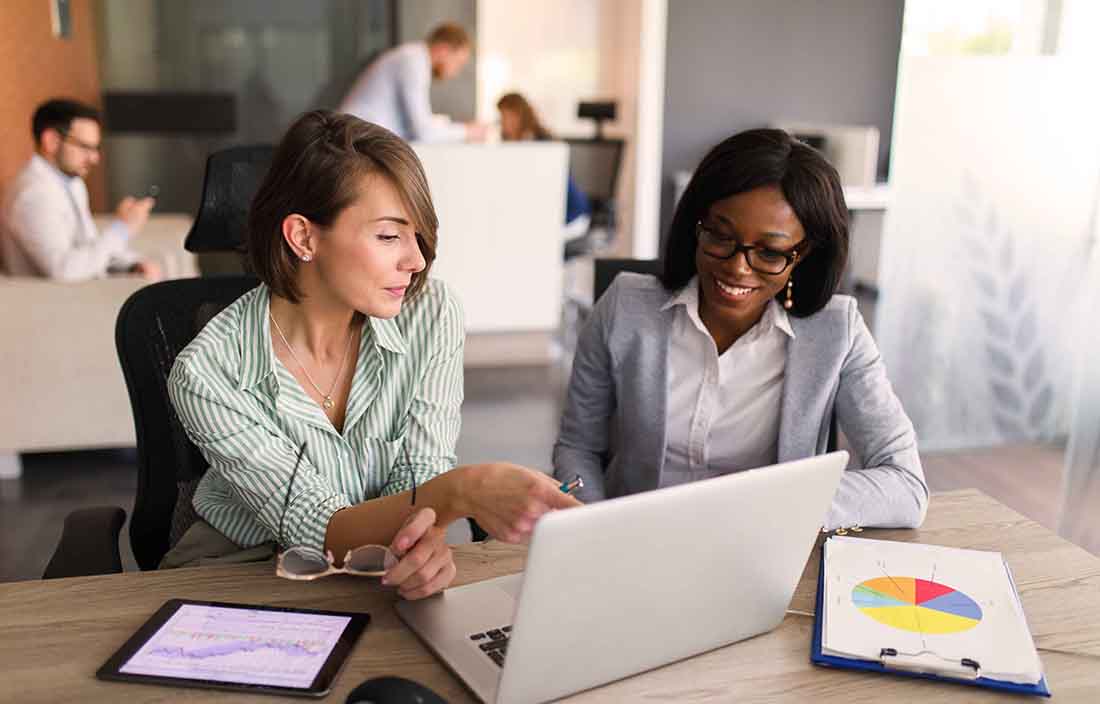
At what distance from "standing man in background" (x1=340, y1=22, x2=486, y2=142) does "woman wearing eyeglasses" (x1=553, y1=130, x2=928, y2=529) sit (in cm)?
349

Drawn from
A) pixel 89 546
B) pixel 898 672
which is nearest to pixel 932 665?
pixel 898 672

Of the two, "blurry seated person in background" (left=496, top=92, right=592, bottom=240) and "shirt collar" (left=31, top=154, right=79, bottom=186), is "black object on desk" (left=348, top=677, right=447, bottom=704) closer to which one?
"shirt collar" (left=31, top=154, right=79, bottom=186)

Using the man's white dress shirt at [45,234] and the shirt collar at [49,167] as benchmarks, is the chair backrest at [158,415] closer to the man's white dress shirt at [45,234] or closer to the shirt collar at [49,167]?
the man's white dress shirt at [45,234]

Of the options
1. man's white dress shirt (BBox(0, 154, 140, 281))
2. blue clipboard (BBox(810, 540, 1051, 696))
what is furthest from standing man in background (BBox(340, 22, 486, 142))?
blue clipboard (BBox(810, 540, 1051, 696))

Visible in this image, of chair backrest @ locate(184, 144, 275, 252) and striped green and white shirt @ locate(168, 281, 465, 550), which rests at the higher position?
chair backrest @ locate(184, 144, 275, 252)

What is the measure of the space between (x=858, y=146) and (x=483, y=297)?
2668mm

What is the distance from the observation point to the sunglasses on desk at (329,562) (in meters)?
1.19

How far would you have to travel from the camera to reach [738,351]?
1606 mm

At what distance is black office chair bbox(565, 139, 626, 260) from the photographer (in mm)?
5570

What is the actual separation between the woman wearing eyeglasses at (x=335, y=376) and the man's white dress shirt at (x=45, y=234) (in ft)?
7.05

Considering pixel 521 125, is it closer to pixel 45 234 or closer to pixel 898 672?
pixel 45 234

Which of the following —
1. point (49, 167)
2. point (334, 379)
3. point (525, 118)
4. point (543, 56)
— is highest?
point (543, 56)

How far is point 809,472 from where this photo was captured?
3.14 feet

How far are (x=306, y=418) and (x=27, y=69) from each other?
375 centimetres
